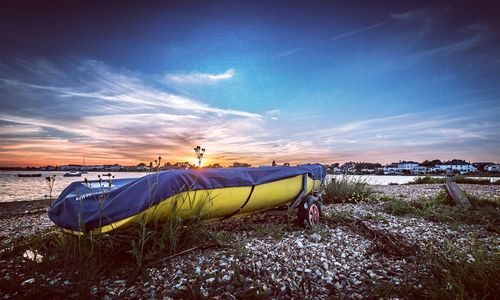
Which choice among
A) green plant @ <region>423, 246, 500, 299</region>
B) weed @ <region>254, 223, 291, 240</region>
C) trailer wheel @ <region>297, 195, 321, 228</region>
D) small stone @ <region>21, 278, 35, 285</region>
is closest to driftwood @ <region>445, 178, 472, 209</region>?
trailer wheel @ <region>297, 195, 321, 228</region>

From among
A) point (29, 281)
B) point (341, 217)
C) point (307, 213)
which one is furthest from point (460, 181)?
point (29, 281)

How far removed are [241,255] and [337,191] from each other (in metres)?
6.12

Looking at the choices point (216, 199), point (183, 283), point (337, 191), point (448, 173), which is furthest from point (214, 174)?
point (448, 173)

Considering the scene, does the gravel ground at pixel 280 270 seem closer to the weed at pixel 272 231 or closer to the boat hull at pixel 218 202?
the weed at pixel 272 231

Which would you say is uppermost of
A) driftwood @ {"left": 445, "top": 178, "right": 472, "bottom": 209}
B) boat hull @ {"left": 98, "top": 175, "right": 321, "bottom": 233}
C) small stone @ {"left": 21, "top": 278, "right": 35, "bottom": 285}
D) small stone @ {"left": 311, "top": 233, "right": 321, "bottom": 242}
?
boat hull @ {"left": 98, "top": 175, "right": 321, "bottom": 233}

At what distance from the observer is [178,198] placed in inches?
140

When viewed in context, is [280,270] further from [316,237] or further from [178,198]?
[178,198]

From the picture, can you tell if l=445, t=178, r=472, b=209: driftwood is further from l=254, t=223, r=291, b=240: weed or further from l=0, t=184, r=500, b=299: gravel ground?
l=254, t=223, r=291, b=240: weed

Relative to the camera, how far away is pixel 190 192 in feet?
12.0

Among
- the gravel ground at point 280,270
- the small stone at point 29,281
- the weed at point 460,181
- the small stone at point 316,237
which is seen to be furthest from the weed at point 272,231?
the weed at point 460,181

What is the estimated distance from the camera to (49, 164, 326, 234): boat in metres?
3.21

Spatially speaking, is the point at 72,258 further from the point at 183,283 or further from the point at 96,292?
the point at 183,283

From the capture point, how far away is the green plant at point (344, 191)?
8.80 meters

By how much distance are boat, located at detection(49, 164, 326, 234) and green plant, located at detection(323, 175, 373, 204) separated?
3.93 meters
